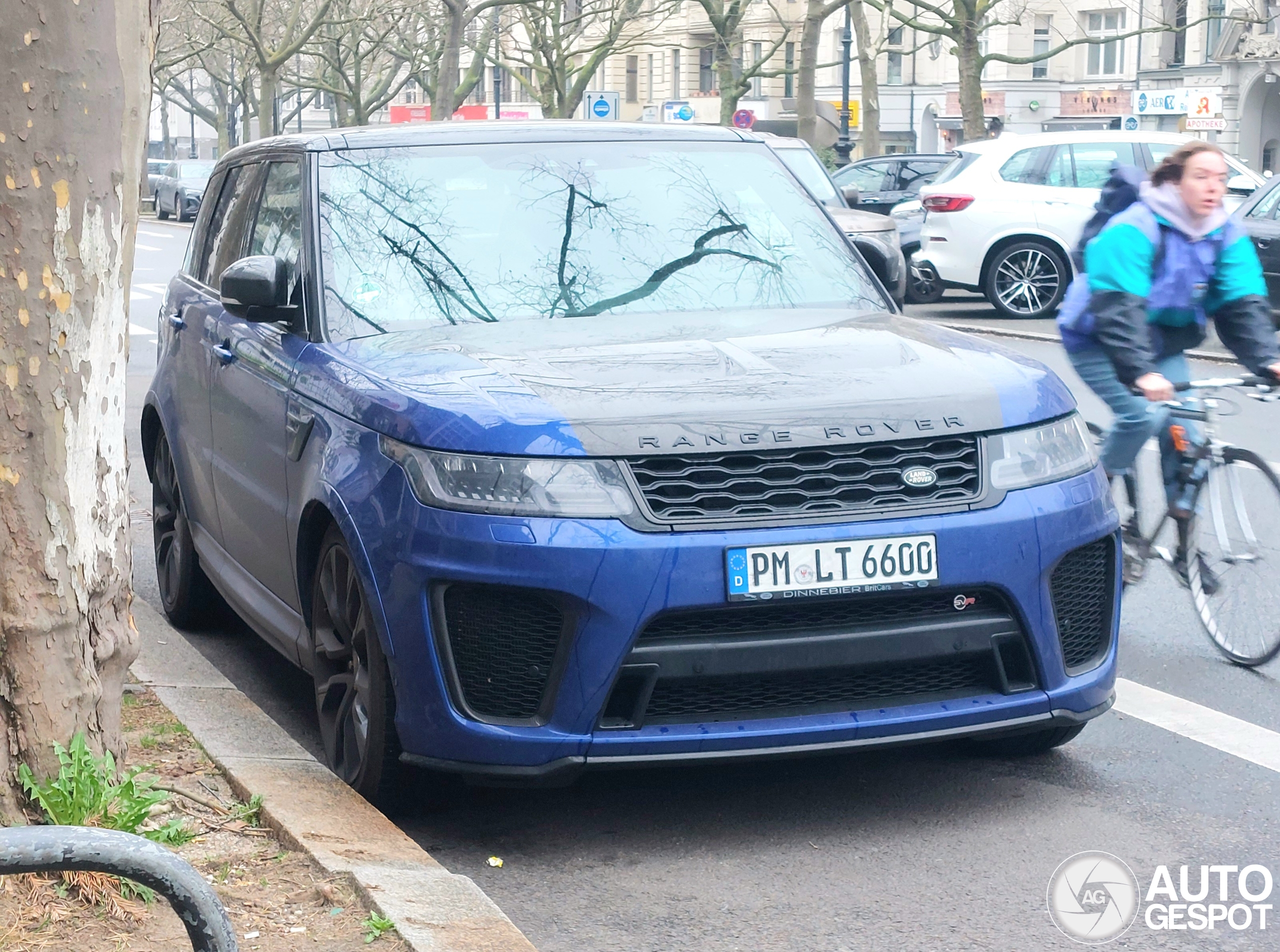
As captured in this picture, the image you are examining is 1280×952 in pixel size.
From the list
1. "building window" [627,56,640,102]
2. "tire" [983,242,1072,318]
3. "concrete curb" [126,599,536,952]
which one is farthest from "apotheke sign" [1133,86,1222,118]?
"concrete curb" [126,599,536,952]

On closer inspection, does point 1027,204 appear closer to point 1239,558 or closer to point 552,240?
point 1239,558

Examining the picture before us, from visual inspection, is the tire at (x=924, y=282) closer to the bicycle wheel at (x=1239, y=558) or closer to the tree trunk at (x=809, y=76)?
the bicycle wheel at (x=1239, y=558)

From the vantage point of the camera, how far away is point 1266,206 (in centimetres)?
1482

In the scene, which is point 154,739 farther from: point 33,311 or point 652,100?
point 652,100

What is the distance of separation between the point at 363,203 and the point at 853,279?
1.43 meters

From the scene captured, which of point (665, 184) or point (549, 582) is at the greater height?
point (665, 184)

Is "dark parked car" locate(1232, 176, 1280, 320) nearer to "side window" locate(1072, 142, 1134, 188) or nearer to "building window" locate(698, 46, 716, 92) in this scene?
"side window" locate(1072, 142, 1134, 188)

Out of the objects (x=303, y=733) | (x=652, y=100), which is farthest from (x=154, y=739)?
(x=652, y=100)

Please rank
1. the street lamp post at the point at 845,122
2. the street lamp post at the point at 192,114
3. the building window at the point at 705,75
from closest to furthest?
1. the street lamp post at the point at 845,122
2. the building window at the point at 705,75
3. the street lamp post at the point at 192,114

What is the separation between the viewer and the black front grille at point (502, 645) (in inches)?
154

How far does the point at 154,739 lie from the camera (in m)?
4.59

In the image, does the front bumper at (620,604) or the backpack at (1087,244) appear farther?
the backpack at (1087,244)

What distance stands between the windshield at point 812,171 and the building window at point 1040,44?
5923 cm

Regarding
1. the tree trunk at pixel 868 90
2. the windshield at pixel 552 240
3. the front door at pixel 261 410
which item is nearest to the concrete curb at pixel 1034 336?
the windshield at pixel 552 240
